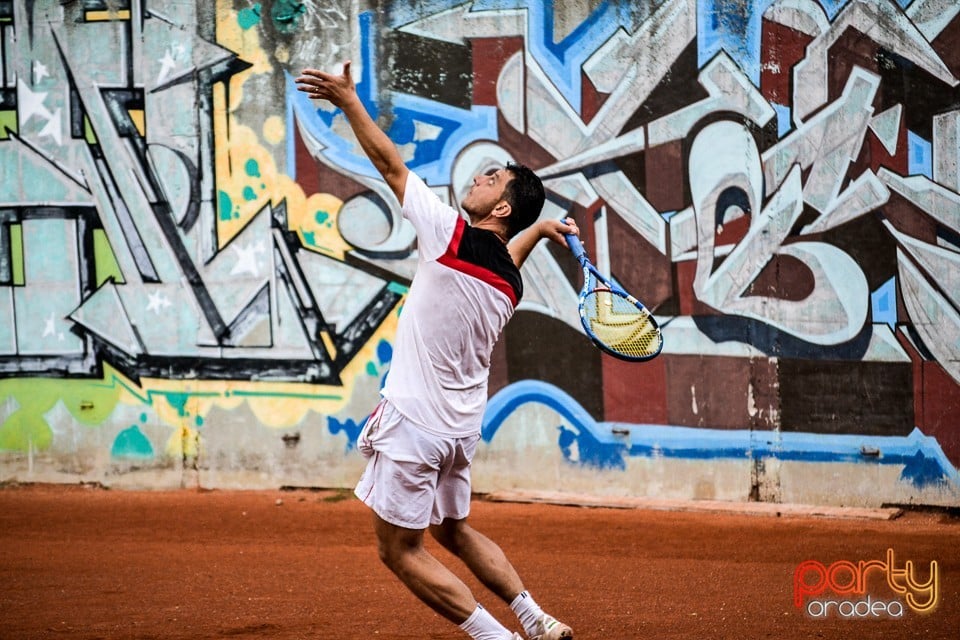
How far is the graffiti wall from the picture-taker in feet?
26.5

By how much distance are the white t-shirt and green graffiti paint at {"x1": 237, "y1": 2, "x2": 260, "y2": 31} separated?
4997 mm

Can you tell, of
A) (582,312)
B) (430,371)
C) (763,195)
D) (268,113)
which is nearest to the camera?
(430,371)

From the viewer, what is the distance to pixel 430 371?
4910 millimetres

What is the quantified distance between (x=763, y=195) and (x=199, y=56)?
4.53 m

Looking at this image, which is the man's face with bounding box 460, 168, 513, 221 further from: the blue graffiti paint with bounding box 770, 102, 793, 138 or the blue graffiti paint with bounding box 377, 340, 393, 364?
the blue graffiti paint with bounding box 377, 340, 393, 364

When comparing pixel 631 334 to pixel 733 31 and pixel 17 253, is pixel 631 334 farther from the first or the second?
pixel 17 253

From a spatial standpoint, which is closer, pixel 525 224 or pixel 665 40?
pixel 525 224

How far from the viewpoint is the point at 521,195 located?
16.5 feet

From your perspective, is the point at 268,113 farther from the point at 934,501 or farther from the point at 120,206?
the point at 934,501

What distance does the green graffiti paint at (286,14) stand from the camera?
9219 millimetres

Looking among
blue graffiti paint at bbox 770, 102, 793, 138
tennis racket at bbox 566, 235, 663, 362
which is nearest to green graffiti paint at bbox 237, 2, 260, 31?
blue graffiti paint at bbox 770, 102, 793, 138

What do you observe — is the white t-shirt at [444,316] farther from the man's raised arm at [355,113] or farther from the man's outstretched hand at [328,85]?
the man's outstretched hand at [328,85]

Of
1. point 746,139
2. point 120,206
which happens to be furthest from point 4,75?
point 746,139

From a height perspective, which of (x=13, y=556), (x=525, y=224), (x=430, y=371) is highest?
(x=525, y=224)
